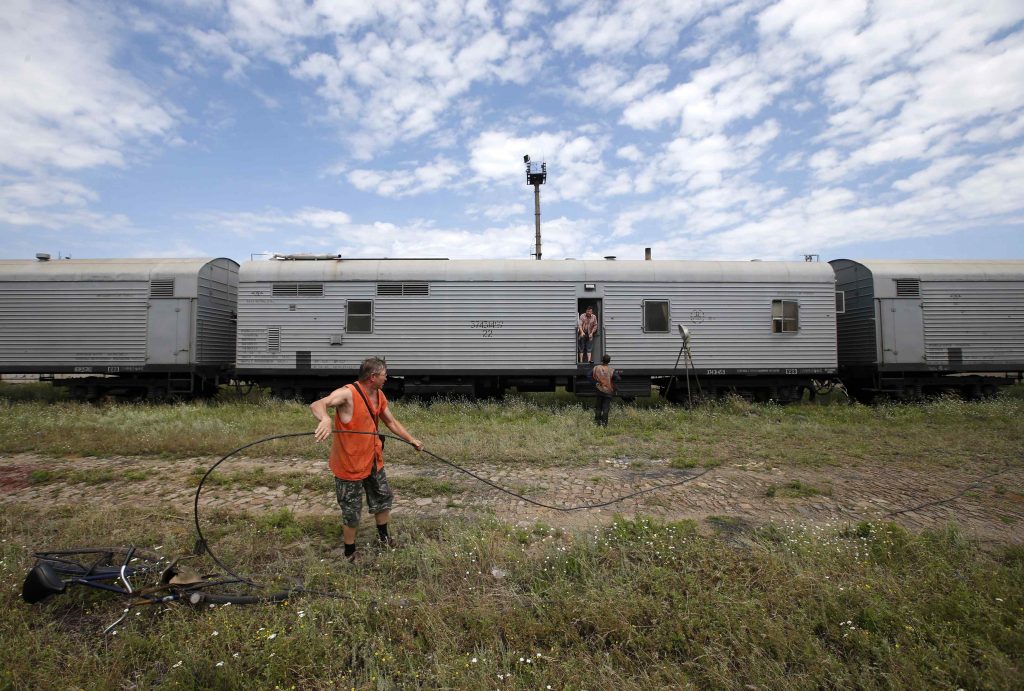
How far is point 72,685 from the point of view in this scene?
2609mm

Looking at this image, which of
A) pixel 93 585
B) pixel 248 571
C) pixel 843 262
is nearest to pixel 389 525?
pixel 248 571

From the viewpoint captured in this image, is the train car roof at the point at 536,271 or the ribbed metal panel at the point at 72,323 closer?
the ribbed metal panel at the point at 72,323

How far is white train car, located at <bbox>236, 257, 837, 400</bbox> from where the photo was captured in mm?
Result: 12102

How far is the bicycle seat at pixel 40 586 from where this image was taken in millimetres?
3207

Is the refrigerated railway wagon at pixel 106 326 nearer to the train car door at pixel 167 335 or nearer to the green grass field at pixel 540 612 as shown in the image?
the train car door at pixel 167 335

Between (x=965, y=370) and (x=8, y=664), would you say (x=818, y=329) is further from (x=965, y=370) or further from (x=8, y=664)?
(x=8, y=664)

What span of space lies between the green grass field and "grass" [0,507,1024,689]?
13mm

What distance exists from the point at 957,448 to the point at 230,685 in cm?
956

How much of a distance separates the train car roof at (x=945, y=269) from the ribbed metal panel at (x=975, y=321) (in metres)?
0.19

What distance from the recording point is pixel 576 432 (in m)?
8.87

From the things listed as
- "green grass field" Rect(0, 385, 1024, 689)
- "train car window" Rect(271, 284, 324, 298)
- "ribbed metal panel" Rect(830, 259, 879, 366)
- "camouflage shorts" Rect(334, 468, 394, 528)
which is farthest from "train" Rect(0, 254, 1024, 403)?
"camouflage shorts" Rect(334, 468, 394, 528)

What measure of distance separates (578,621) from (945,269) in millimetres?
14858

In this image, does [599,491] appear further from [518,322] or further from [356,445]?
[518,322]

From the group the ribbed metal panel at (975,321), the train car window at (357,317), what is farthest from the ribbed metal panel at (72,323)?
the ribbed metal panel at (975,321)
